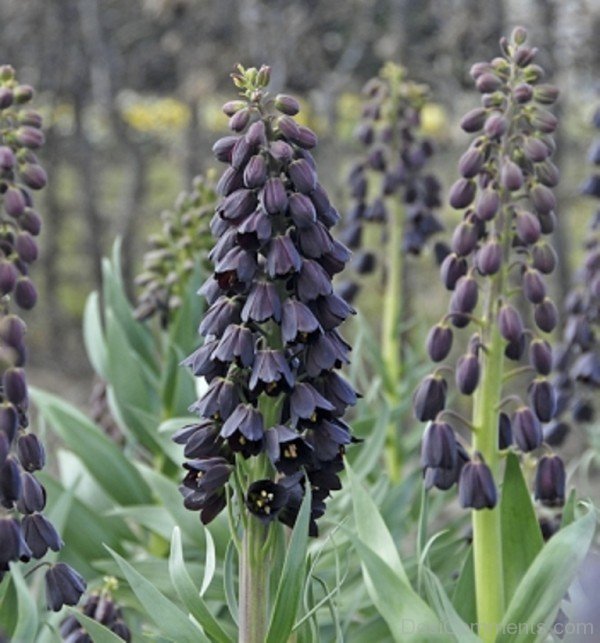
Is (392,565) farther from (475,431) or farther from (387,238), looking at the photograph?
(387,238)

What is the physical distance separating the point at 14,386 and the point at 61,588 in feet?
1.34

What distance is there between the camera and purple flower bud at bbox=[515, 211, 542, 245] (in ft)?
9.60

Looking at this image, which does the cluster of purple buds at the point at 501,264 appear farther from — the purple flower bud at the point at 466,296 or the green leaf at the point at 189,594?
the green leaf at the point at 189,594

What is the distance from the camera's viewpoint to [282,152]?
242 cm

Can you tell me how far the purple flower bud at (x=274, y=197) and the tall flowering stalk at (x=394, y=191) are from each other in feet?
7.79

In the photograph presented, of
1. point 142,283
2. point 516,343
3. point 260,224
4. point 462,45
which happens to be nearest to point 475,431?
point 516,343

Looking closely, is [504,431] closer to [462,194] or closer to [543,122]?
[462,194]

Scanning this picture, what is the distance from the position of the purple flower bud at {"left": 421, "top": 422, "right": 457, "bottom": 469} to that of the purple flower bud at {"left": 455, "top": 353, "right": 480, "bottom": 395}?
0.09 meters

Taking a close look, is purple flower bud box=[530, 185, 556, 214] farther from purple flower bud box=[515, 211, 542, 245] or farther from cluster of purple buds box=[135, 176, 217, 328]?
cluster of purple buds box=[135, 176, 217, 328]

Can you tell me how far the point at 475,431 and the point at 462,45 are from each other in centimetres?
485

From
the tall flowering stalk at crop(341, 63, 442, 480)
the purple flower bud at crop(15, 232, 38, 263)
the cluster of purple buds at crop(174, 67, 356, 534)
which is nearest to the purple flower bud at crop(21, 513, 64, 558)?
the cluster of purple buds at crop(174, 67, 356, 534)

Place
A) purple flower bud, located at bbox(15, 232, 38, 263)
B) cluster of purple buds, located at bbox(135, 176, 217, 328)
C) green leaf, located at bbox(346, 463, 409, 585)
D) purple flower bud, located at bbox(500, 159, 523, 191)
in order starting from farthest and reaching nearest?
cluster of purple buds, located at bbox(135, 176, 217, 328), purple flower bud, located at bbox(500, 159, 523, 191), purple flower bud, located at bbox(15, 232, 38, 263), green leaf, located at bbox(346, 463, 409, 585)

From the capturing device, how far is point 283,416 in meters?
2.46

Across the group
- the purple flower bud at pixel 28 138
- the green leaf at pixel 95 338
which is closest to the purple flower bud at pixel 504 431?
the purple flower bud at pixel 28 138
